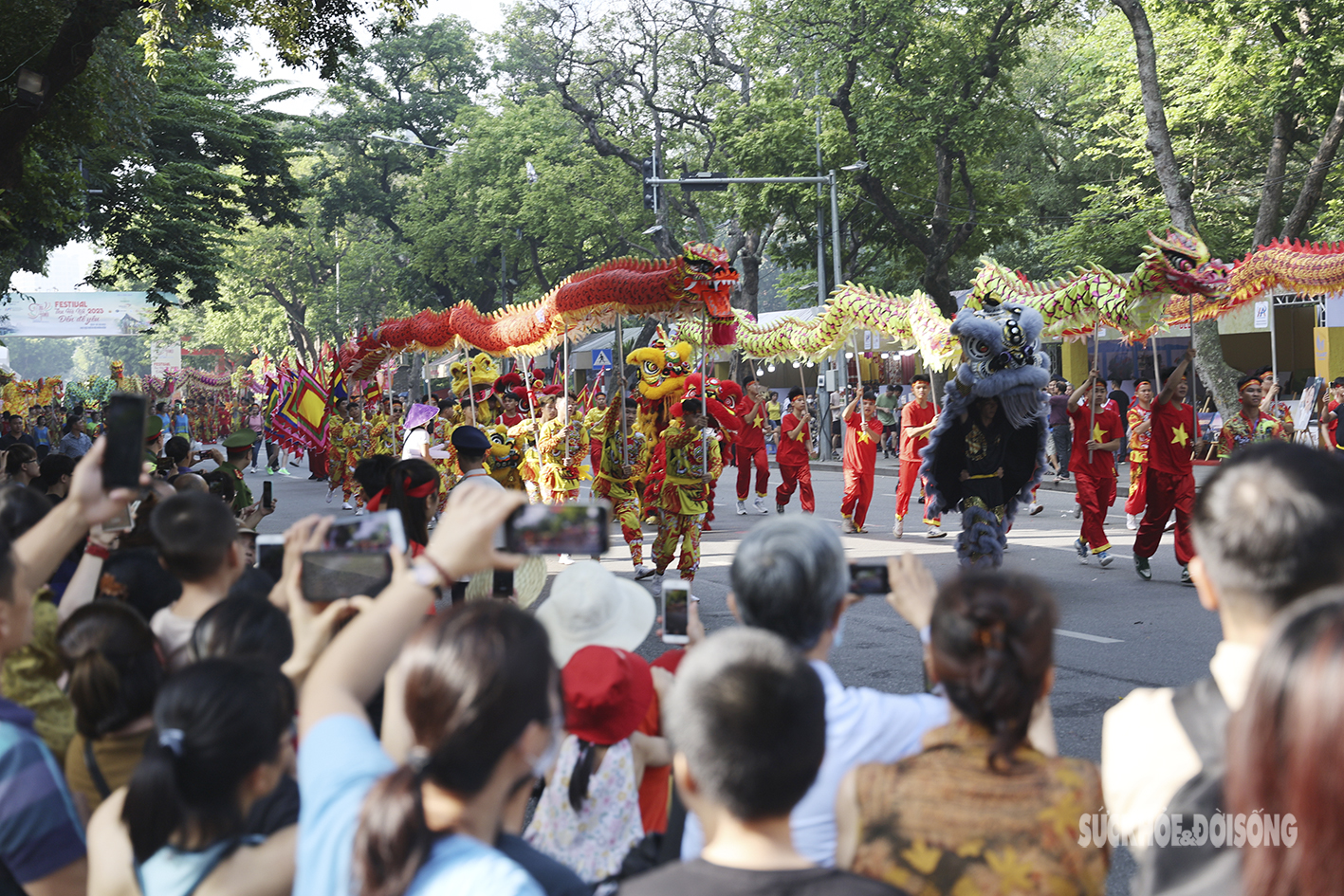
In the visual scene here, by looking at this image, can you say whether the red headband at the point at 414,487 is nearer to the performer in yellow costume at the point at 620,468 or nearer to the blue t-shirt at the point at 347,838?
the blue t-shirt at the point at 347,838

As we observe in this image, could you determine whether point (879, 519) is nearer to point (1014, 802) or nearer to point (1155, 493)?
point (1155, 493)

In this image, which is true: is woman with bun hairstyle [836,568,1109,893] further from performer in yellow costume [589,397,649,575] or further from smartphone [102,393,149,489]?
performer in yellow costume [589,397,649,575]

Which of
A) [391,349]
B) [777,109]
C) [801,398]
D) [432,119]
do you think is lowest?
[801,398]

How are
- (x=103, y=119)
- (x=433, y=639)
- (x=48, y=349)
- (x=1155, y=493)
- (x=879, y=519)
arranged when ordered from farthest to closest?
(x=48, y=349) < (x=879, y=519) < (x=103, y=119) < (x=1155, y=493) < (x=433, y=639)

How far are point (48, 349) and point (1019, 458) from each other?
5764 inches

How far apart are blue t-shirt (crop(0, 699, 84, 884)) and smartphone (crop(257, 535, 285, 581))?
735 mm

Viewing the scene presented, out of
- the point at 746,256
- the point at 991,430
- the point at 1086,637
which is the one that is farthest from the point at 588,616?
the point at 746,256

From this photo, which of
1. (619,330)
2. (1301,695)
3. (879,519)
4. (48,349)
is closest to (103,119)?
(619,330)

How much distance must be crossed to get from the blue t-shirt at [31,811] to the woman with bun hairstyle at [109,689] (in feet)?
0.91

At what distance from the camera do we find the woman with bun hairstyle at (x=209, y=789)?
190 cm

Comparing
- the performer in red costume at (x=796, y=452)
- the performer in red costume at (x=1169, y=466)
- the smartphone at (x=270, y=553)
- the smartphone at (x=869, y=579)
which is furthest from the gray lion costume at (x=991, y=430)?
the performer in red costume at (x=796, y=452)

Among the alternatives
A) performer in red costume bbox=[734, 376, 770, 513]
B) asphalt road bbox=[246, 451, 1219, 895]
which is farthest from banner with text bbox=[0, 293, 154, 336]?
asphalt road bbox=[246, 451, 1219, 895]

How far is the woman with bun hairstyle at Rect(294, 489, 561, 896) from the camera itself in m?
1.62

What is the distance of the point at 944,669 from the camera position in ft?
6.57
